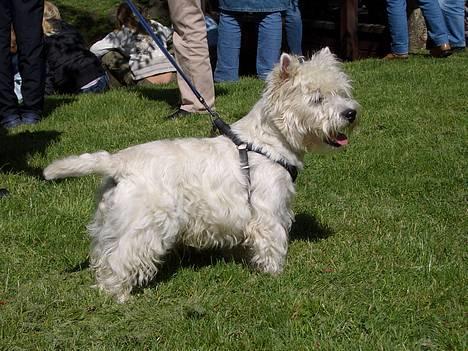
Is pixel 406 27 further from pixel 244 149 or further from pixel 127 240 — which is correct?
pixel 127 240

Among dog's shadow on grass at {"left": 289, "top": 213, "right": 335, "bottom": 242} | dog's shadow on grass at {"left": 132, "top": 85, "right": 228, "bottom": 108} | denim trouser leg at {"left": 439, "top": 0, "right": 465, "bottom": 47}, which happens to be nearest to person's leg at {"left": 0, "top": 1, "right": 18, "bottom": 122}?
dog's shadow on grass at {"left": 132, "top": 85, "right": 228, "bottom": 108}

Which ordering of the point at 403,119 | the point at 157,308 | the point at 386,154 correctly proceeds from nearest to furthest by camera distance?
the point at 157,308 < the point at 386,154 < the point at 403,119

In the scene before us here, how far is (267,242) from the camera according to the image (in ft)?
14.1

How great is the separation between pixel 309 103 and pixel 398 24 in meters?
7.61

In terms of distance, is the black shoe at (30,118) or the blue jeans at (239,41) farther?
the blue jeans at (239,41)

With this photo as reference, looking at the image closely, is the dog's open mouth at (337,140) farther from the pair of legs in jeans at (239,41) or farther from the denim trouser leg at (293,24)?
the denim trouser leg at (293,24)

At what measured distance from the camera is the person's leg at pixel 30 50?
7922 millimetres

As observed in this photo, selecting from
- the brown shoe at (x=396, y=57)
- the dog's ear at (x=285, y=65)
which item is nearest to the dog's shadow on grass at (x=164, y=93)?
the brown shoe at (x=396, y=57)

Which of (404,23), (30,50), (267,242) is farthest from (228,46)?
(267,242)

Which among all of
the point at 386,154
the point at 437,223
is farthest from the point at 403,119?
the point at 437,223

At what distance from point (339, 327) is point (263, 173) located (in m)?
1.03

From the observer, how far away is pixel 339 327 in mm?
3715

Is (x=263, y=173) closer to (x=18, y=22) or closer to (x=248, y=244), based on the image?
(x=248, y=244)

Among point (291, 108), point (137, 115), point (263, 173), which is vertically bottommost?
point (137, 115)
